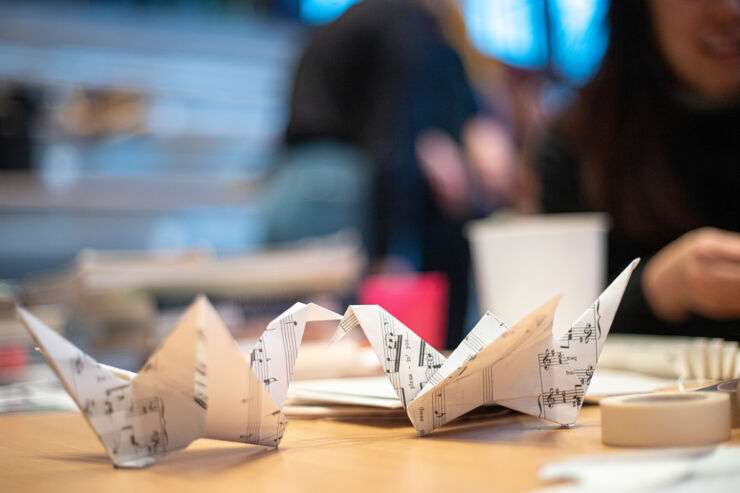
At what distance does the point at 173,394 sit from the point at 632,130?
1083 mm

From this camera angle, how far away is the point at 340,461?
1.16 feet

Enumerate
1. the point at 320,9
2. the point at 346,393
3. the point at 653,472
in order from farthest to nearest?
the point at 320,9
the point at 346,393
the point at 653,472

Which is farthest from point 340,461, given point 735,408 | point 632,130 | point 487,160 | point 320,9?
point 320,9

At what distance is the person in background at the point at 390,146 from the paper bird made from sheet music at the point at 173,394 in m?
1.50

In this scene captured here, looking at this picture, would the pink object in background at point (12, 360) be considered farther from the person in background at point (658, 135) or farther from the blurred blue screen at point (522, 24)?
the blurred blue screen at point (522, 24)

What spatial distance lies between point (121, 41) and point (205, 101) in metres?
0.45

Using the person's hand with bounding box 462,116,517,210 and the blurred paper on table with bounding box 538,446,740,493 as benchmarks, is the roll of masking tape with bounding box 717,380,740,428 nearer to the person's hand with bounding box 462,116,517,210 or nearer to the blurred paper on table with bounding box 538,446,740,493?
the blurred paper on table with bounding box 538,446,740,493

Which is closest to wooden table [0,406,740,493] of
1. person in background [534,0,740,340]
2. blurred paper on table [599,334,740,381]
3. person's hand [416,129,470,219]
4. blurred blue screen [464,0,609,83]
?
blurred paper on table [599,334,740,381]

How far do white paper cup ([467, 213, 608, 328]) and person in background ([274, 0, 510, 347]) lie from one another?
1.05 metres

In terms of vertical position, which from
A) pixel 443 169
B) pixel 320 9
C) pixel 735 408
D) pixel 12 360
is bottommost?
pixel 12 360

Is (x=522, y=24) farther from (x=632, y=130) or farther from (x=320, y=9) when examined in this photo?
(x=632, y=130)

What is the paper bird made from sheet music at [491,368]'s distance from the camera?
0.39m

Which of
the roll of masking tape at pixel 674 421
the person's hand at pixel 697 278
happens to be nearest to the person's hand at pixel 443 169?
the person's hand at pixel 697 278

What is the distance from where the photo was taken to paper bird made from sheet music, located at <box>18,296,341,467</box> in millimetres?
344
